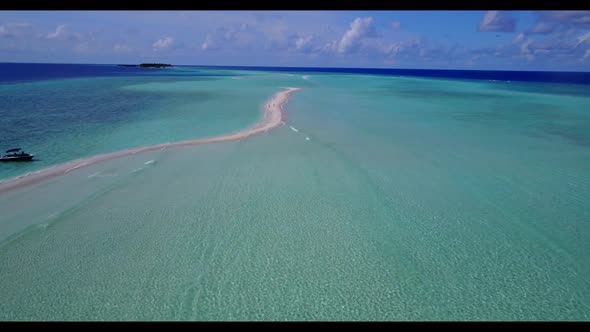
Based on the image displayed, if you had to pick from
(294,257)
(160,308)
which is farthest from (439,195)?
(160,308)

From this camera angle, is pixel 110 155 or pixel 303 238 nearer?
pixel 303 238

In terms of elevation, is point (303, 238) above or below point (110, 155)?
below

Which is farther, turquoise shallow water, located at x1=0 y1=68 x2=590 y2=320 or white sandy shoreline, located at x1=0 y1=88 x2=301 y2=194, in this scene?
white sandy shoreline, located at x1=0 y1=88 x2=301 y2=194

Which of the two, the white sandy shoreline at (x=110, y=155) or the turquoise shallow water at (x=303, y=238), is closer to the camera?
the turquoise shallow water at (x=303, y=238)

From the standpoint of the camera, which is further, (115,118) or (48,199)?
(115,118)
